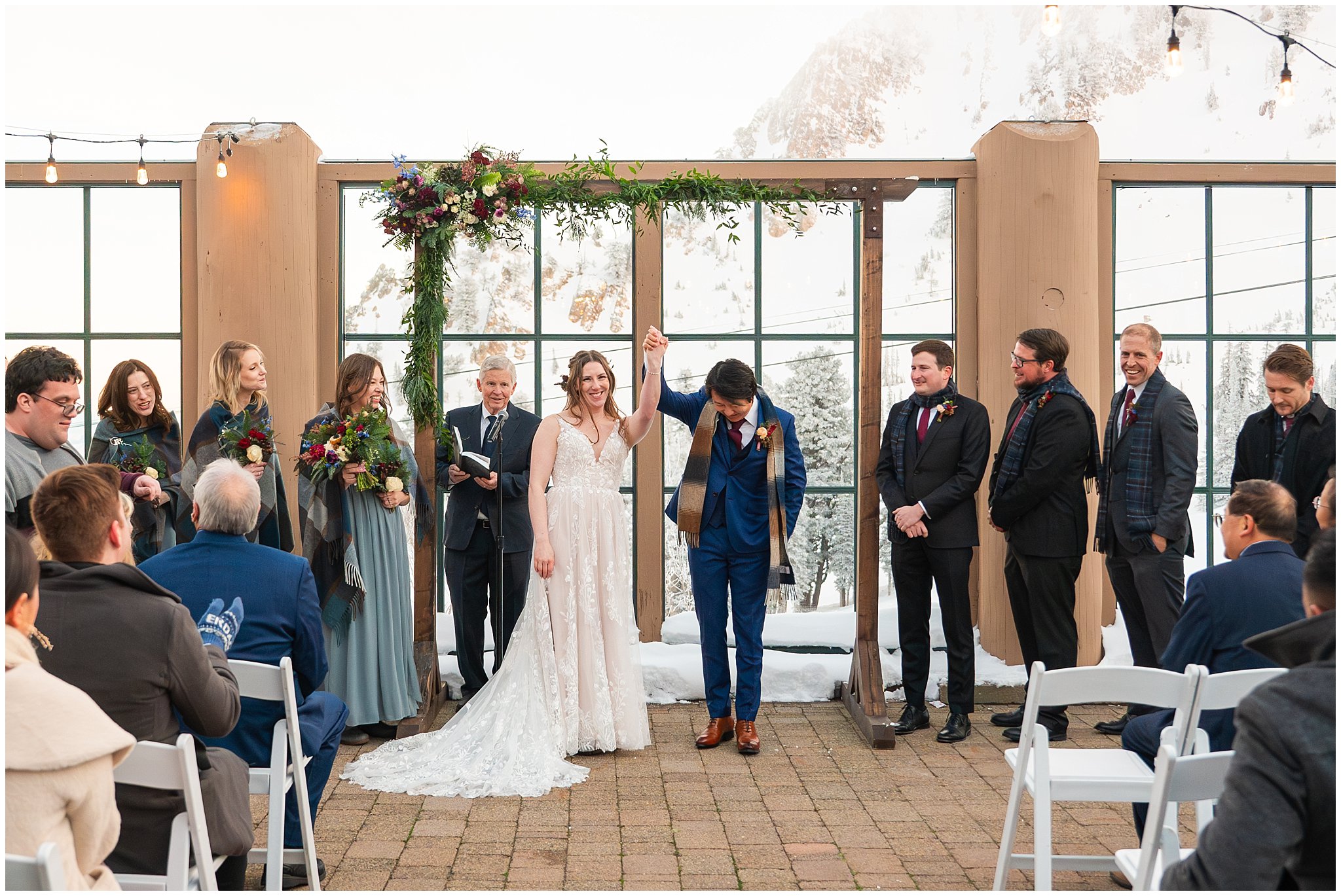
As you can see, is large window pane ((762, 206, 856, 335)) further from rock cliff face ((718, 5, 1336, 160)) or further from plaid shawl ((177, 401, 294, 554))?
plaid shawl ((177, 401, 294, 554))

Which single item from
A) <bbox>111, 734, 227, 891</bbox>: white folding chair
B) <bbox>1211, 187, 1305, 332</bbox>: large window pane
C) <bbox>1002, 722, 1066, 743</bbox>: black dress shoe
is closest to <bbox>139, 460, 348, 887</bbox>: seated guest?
<bbox>111, 734, 227, 891</bbox>: white folding chair

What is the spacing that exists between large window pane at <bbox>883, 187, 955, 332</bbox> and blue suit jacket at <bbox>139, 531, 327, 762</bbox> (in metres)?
4.57

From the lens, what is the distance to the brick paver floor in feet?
12.2

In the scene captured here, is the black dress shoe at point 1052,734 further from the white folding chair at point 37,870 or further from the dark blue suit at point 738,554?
the white folding chair at point 37,870

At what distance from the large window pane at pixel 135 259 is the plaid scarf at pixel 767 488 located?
11.6ft

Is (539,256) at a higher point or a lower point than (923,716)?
higher

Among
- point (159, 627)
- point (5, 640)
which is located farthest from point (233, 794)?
point (5, 640)

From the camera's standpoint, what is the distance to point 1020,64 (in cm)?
1079

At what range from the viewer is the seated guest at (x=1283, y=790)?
64.4 inches

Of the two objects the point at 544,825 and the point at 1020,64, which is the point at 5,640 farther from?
the point at 1020,64

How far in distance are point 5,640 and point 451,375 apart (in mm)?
5140

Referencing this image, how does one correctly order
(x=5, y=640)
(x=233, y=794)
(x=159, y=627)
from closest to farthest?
(x=5, y=640) < (x=159, y=627) < (x=233, y=794)

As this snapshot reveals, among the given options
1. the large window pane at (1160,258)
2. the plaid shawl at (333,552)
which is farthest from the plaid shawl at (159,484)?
the large window pane at (1160,258)

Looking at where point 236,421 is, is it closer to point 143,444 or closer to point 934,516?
point 143,444
